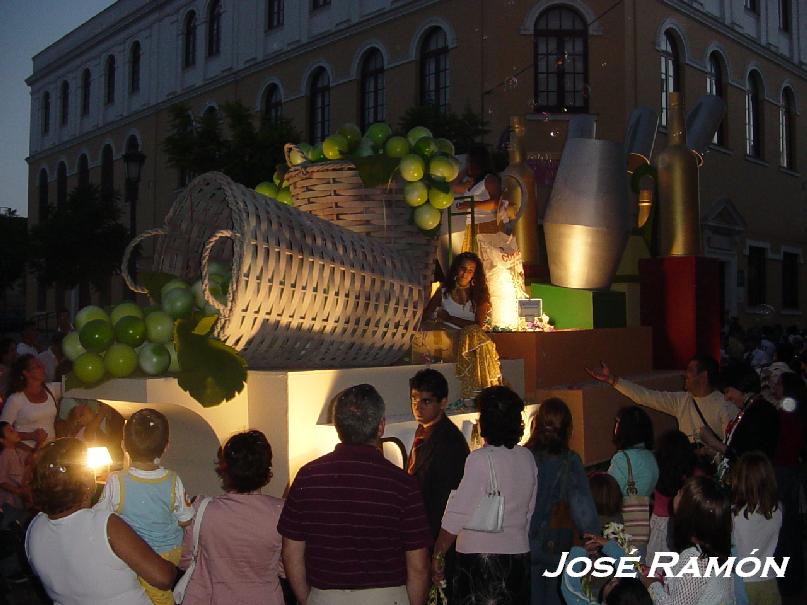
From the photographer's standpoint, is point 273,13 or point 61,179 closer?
point 273,13

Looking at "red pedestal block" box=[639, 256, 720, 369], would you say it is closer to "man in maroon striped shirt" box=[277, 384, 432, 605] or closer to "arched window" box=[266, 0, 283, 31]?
"man in maroon striped shirt" box=[277, 384, 432, 605]

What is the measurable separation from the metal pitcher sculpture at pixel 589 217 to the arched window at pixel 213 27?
19102 mm

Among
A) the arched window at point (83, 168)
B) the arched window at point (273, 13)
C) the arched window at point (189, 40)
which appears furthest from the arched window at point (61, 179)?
the arched window at point (273, 13)

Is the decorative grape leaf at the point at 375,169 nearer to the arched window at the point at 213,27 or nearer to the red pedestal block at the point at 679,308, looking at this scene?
the red pedestal block at the point at 679,308

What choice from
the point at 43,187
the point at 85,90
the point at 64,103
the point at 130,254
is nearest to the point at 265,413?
the point at 130,254

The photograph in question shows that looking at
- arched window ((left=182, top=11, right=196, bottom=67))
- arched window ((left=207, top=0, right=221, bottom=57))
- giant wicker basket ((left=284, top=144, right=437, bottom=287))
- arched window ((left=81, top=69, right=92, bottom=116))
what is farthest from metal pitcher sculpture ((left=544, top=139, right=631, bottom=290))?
arched window ((left=81, top=69, right=92, bottom=116))

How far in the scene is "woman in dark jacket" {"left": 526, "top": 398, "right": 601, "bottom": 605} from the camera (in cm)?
331

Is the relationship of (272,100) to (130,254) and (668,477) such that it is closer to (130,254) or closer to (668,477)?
(130,254)

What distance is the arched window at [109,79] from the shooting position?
28828 mm

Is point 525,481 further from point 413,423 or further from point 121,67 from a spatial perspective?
point 121,67

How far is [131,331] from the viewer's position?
3705 millimetres

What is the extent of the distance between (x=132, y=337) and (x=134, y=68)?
86.4 feet

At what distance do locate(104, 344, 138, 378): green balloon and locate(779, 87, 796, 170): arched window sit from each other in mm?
21365

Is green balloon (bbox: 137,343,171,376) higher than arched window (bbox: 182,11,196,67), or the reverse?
arched window (bbox: 182,11,196,67)
